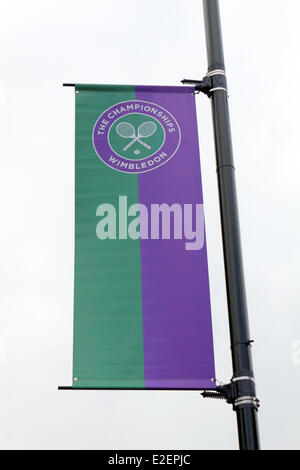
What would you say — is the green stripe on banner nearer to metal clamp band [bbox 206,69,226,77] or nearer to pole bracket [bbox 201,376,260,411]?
pole bracket [bbox 201,376,260,411]

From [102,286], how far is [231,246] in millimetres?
1323

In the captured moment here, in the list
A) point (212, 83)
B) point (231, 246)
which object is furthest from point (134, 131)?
point (231, 246)

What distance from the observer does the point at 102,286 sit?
9.09 meters

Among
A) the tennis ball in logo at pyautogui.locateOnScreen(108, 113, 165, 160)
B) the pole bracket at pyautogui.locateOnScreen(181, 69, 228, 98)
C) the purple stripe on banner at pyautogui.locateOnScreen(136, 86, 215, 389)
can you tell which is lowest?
the purple stripe on banner at pyautogui.locateOnScreen(136, 86, 215, 389)

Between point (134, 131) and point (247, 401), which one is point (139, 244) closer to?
point (134, 131)

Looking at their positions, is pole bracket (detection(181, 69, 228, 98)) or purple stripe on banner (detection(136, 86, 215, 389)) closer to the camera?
purple stripe on banner (detection(136, 86, 215, 389))

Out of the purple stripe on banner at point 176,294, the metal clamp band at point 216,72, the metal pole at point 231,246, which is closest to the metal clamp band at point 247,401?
the metal pole at point 231,246

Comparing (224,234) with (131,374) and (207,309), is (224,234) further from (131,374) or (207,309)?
(131,374)

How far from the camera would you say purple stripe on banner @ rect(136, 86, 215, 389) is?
8.73 meters

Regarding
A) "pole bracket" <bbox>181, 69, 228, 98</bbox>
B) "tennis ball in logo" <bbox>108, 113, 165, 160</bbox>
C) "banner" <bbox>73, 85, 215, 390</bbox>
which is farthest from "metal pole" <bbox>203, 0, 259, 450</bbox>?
"tennis ball in logo" <bbox>108, 113, 165, 160</bbox>

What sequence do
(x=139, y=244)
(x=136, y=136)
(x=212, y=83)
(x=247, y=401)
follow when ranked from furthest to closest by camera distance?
(x=136, y=136) < (x=212, y=83) < (x=139, y=244) < (x=247, y=401)

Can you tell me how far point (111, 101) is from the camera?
9969 mm
